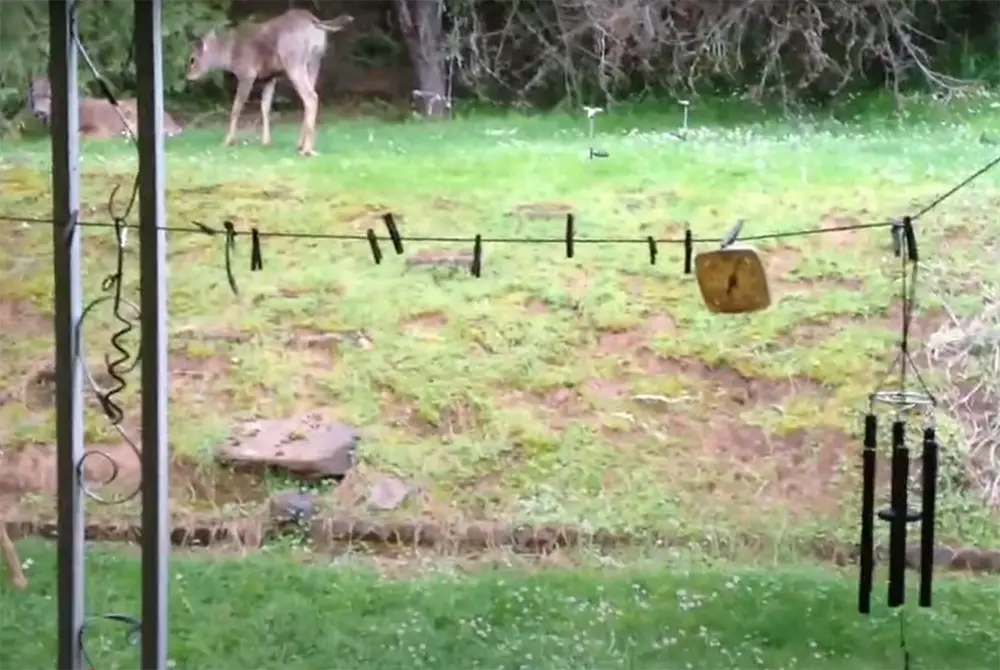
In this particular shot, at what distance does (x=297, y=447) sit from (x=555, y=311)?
0.35 metres

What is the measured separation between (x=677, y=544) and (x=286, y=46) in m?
0.76

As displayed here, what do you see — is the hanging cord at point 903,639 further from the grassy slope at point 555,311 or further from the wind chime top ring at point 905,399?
the wind chime top ring at point 905,399

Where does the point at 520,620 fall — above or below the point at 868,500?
below

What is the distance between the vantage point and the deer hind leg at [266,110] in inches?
67.4

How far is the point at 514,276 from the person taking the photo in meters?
1.68

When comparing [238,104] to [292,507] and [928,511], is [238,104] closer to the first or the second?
[292,507]

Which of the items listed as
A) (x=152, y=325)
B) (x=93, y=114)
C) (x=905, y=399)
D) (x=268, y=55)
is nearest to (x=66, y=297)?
(x=152, y=325)

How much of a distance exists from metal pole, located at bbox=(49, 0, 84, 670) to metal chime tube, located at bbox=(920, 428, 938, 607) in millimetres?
834

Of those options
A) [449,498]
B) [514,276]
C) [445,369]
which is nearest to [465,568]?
[449,498]

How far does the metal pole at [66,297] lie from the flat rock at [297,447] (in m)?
0.29

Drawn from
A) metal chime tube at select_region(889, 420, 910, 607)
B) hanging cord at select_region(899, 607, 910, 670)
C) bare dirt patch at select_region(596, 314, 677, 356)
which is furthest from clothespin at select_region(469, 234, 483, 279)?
hanging cord at select_region(899, 607, 910, 670)

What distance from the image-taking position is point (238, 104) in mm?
1728

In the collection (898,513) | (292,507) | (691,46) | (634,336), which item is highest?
(691,46)

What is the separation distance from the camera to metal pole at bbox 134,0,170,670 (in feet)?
4.42
